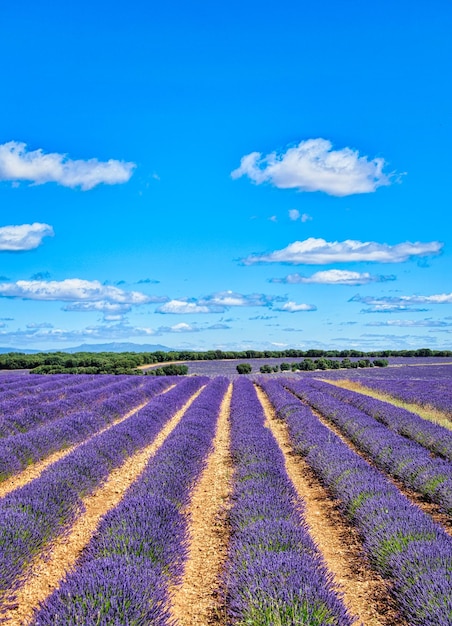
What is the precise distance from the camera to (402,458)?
707cm

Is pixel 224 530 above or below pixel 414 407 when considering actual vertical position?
below

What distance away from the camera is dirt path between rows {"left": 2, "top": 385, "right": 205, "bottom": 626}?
3.45m

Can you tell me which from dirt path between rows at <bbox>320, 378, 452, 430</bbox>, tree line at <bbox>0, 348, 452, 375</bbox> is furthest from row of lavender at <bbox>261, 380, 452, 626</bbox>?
tree line at <bbox>0, 348, 452, 375</bbox>

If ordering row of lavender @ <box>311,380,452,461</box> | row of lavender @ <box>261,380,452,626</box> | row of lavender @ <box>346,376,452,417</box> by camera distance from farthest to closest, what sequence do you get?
row of lavender @ <box>346,376,452,417</box> < row of lavender @ <box>311,380,452,461</box> < row of lavender @ <box>261,380,452,626</box>

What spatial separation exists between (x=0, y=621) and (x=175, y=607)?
1149mm

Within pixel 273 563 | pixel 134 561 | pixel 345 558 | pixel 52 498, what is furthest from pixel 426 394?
pixel 134 561

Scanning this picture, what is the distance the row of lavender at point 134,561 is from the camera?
2701mm

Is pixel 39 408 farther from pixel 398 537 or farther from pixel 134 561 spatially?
pixel 398 537

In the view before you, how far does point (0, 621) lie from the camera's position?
329 centimetres

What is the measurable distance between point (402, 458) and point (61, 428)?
19.2 ft

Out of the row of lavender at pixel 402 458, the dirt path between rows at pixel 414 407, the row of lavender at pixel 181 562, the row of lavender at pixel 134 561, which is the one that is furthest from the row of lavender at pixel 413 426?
the row of lavender at pixel 134 561

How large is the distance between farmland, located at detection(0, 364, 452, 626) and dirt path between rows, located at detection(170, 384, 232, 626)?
0.02 metres

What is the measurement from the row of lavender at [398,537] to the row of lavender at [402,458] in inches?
24.3

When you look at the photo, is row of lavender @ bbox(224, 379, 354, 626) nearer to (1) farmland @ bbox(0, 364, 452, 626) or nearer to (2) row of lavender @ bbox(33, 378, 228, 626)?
(1) farmland @ bbox(0, 364, 452, 626)
